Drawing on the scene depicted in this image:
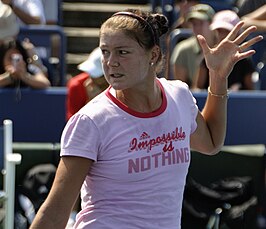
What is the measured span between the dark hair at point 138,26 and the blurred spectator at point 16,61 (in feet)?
10.7

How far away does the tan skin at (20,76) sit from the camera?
5.66m

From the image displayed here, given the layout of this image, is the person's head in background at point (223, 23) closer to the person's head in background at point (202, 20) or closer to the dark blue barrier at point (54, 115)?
the person's head in background at point (202, 20)

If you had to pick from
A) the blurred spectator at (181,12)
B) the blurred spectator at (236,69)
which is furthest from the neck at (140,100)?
the blurred spectator at (181,12)

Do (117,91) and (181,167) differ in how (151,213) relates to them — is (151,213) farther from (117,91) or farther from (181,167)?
(117,91)

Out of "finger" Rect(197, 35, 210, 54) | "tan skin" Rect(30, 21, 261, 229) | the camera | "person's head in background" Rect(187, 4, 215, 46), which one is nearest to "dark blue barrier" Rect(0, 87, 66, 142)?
the camera

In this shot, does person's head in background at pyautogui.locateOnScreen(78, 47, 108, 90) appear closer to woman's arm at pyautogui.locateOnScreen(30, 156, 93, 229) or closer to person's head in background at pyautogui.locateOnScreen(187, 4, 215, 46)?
person's head in background at pyautogui.locateOnScreen(187, 4, 215, 46)

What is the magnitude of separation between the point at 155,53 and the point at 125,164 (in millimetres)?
366

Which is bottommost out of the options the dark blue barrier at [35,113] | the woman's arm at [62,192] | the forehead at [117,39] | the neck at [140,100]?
the dark blue barrier at [35,113]

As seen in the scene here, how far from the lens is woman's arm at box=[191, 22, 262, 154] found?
9.14 ft

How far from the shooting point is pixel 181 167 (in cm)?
257

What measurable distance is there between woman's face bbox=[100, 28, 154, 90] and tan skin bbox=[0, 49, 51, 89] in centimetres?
326

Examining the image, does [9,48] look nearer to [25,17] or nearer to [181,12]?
[25,17]

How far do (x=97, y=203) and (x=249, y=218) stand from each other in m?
2.89

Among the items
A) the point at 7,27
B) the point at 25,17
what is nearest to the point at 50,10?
the point at 25,17
